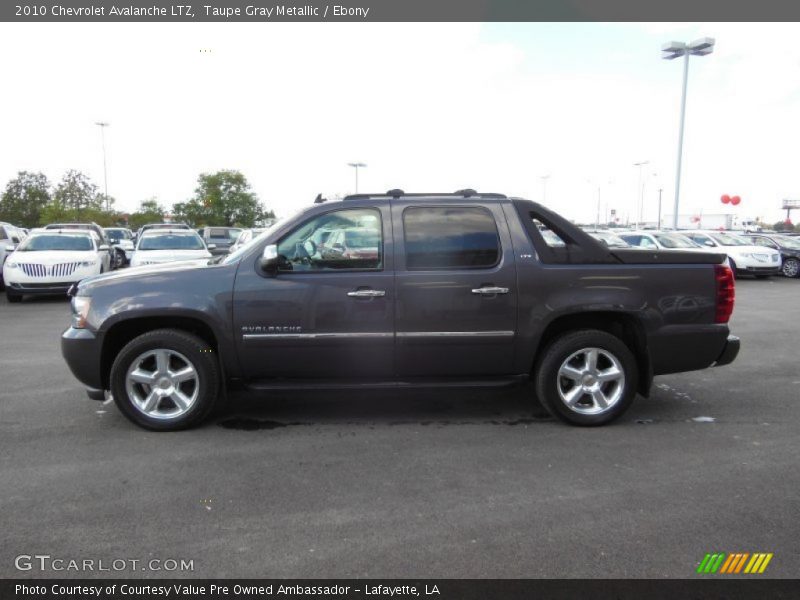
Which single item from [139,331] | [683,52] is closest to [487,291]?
[139,331]

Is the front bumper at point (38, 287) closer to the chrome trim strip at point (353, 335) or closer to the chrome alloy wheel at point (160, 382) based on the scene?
the chrome alloy wheel at point (160, 382)

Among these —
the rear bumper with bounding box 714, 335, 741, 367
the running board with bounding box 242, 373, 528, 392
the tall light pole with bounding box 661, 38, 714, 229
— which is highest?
the tall light pole with bounding box 661, 38, 714, 229

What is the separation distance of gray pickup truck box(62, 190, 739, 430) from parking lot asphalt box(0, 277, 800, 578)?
40cm

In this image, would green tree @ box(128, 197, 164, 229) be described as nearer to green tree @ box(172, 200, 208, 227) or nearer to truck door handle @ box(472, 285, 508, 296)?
green tree @ box(172, 200, 208, 227)

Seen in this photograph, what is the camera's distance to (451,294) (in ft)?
15.8

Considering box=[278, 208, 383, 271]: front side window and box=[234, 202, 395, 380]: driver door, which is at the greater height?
box=[278, 208, 383, 271]: front side window

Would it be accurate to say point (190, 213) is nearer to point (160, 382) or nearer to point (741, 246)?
point (741, 246)

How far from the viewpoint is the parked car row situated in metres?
19.8

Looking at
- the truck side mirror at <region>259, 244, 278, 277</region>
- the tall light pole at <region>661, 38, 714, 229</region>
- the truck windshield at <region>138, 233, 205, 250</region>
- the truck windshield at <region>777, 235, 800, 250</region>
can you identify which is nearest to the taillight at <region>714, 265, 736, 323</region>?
the truck side mirror at <region>259, 244, 278, 277</region>

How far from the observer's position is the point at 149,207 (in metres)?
70.3

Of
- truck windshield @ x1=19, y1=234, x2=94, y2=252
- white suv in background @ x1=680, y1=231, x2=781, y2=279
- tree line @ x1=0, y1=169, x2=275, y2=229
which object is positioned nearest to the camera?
truck windshield @ x1=19, y1=234, x2=94, y2=252

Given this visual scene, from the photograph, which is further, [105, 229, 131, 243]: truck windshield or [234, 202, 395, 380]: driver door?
[105, 229, 131, 243]: truck windshield

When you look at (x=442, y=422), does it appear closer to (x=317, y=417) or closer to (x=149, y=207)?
(x=317, y=417)
